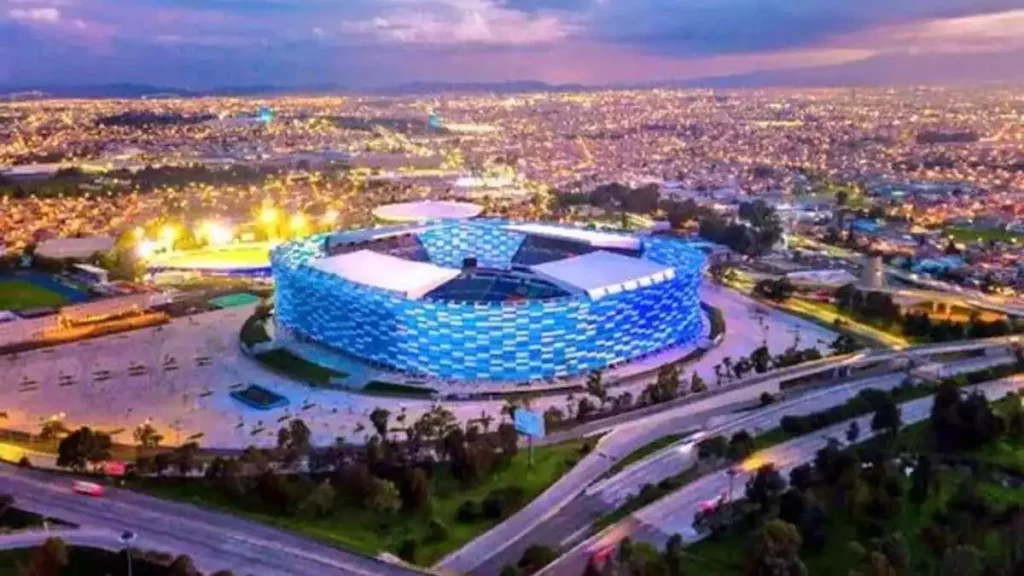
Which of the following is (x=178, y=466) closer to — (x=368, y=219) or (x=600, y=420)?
(x=600, y=420)

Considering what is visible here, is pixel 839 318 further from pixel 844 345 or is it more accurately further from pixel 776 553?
pixel 776 553

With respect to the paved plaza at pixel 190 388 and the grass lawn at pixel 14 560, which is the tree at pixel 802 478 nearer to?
the paved plaza at pixel 190 388

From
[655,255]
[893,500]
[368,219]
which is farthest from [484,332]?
[368,219]

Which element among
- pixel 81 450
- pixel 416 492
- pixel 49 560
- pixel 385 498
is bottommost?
pixel 416 492

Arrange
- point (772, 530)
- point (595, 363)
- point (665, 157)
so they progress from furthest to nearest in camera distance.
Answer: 1. point (665, 157)
2. point (595, 363)
3. point (772, 530)

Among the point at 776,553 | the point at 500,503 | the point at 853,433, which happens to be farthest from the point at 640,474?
the point at 776,553
